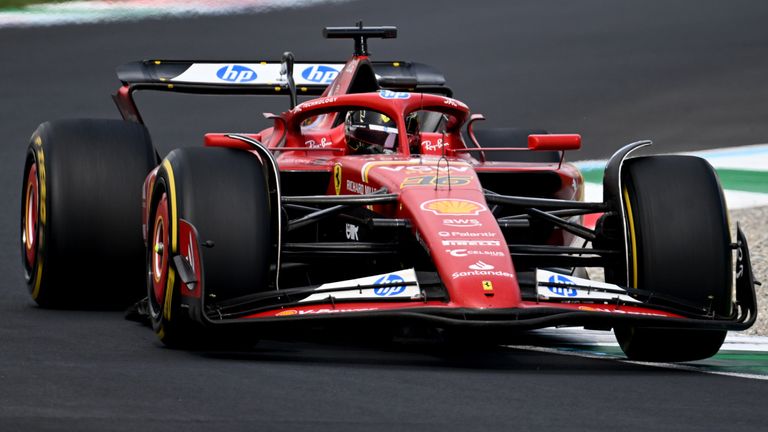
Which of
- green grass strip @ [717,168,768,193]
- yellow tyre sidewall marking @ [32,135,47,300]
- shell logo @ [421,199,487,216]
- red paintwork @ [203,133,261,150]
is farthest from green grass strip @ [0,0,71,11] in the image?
shell logo @ [421,199,487,216]

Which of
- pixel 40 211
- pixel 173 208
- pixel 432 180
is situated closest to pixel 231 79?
pixel 40 211

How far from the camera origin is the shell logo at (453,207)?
26.8 ft

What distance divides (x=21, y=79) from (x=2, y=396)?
14.6 meters

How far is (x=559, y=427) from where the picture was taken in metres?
6.13

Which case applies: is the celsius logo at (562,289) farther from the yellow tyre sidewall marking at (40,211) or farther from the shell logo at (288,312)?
the yellow tyre sidewall marking at (40,211)

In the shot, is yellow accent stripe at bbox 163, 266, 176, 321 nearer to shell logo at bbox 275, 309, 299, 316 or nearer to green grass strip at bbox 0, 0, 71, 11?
shell logo at bbox 275, 309, 299, 316

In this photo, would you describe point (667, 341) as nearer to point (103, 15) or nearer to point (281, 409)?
point (281, 409)

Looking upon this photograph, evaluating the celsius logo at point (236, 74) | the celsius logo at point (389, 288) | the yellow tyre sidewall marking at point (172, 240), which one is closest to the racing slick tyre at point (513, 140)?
the celsius logo at point (236, 74)

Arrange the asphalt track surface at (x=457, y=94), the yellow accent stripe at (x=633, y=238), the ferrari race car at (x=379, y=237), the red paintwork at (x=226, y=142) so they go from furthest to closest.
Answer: the red paintwork at (x=226, y=142) → the yellow accent stripe at (x=633, y=238) → the ferrari race car at (x=379, y=237) → the asphalt track surface at (x=457, y=94)

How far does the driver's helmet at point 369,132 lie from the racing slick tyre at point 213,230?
5.82 ft

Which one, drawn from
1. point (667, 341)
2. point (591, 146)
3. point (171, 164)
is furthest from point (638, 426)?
point (591, 146)

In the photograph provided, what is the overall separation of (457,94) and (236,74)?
817cm

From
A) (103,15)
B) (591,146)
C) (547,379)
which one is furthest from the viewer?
(103,15)

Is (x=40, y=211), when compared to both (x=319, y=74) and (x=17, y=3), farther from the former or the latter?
(x=17, y=3)
